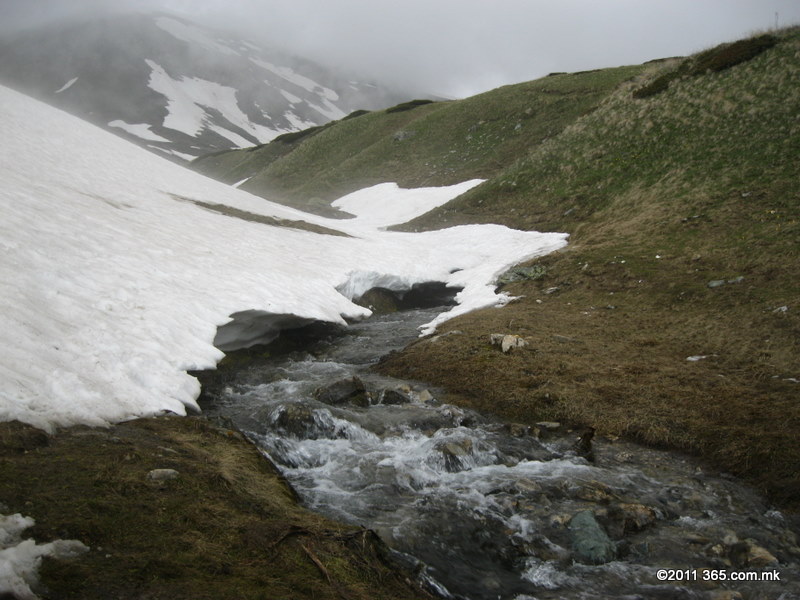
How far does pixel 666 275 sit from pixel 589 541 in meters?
12.8

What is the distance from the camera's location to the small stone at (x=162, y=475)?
5973mm

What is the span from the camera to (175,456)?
22.2 feet

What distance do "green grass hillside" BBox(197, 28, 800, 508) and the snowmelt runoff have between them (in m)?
3.27

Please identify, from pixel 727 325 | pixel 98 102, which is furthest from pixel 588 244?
pixel 98 102

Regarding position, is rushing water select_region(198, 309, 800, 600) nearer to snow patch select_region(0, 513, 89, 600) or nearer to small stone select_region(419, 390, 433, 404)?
small stone select_region(419, 390, 433, 404)

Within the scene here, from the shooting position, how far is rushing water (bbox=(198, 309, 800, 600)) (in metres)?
6.10

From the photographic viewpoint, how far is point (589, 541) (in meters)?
6.61

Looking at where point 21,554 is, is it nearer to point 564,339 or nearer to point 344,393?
point 344,393

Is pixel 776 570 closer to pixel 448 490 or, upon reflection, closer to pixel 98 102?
pixel 448 490

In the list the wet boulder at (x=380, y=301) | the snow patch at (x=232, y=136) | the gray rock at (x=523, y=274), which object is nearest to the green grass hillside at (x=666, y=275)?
the gray rock at (x=523, y=274)

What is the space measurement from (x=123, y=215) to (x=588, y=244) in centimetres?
1874

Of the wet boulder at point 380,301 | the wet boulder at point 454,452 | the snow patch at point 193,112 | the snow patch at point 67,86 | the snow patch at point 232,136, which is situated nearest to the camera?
the wet boulder at point 454,452

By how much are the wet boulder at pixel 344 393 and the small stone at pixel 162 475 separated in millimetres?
4821

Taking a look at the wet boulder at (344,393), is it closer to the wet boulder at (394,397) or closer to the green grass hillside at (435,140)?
the wet boulder at (394,397)
